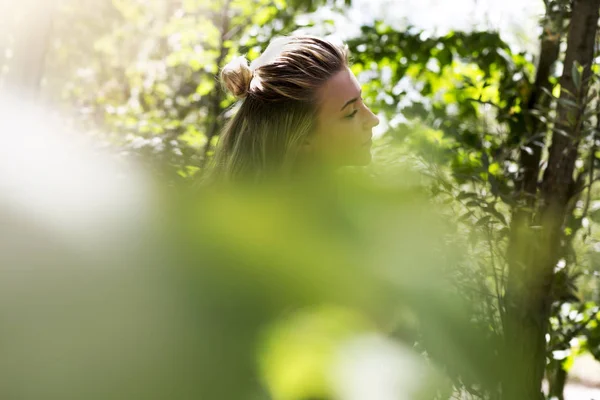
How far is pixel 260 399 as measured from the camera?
12.2 inches

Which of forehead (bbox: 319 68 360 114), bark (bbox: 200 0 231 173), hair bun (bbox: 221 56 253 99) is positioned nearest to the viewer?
forehead (bbox: 319 68 360 114)

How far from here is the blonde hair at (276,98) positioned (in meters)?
1.70

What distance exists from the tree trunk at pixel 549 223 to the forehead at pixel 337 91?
2.87 ft

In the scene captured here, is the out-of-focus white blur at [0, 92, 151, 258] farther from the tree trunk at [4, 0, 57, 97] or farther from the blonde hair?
the tree trunk at [4, 0, 57, 97]

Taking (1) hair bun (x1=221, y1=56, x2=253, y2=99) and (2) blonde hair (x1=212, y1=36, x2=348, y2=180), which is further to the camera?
(1) hair bun (x1=221, y1=56, x2=253, y2=99)

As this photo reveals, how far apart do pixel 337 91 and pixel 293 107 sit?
6.0 inches

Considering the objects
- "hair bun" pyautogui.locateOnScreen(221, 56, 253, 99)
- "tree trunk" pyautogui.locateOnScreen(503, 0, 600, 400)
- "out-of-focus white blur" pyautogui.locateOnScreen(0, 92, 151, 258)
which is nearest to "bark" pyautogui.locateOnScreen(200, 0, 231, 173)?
"tree trunk" pyautogui.locateOnScreen(503, 0, 600, 400)

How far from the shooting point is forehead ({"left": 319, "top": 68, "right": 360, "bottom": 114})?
183 centimetres

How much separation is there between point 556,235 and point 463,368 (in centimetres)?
232

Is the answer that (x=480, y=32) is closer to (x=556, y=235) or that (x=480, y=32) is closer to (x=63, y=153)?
(x=556, y=235)

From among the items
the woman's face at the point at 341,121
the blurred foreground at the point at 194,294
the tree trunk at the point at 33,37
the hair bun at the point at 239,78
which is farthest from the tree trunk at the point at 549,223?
the tree trunk at the point at 33,37

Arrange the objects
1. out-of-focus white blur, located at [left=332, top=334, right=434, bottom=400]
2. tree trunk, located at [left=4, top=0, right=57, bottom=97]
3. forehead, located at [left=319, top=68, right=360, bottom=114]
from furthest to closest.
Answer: tree trunk, located at [left=4, top=0, right=57, bottom=97] < forehead, located at [left=319, top=68, right=360, bottom=114] < out-of-focus white blur, located at [left=332, top=334, right=434, bottom=400]

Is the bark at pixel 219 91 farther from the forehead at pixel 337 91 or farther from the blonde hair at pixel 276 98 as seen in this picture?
the forehead at pixel 337 91

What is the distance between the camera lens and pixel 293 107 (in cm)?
180
